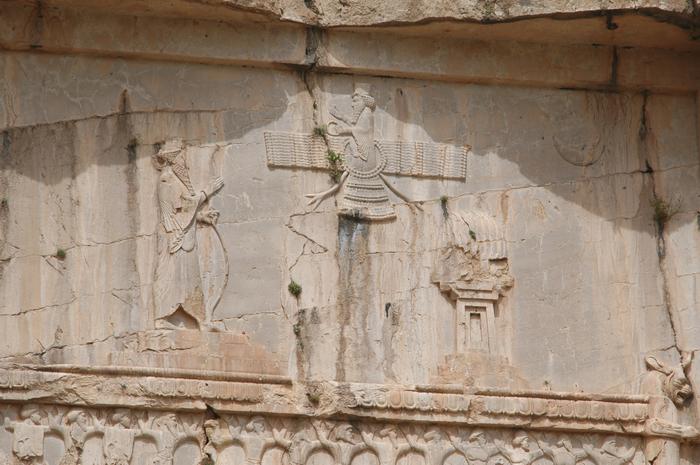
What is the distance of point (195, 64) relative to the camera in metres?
16.1

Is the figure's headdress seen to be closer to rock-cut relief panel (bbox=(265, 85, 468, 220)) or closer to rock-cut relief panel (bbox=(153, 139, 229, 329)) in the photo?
rock-cut relief panel (bbox=(265, 85, 468, 220))

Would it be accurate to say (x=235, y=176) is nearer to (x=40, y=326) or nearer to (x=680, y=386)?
(x=40, y=326)

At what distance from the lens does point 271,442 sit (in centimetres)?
1553

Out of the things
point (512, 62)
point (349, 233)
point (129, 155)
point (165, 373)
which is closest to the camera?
point (165, 373)

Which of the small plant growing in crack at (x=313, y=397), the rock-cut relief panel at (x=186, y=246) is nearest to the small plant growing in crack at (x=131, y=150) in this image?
the rock-cut relief panel at (x=186, y=246)

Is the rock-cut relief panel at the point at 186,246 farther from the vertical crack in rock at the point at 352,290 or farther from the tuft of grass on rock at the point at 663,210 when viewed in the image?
the tuft of grass on rock at the point at 663,210

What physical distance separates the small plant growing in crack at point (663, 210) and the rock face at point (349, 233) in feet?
0.06

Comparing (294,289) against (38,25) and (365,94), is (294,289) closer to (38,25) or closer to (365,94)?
(365,94)

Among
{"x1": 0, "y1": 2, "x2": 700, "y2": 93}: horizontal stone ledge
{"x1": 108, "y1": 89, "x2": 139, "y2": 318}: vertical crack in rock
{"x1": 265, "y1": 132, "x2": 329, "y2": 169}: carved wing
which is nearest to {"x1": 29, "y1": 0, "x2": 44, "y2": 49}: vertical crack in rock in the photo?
{"x1": 0, "y1": 2, "x2": 700, "y2": 93}: horizontal stone ledge

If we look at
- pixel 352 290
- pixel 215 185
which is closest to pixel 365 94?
pixel 215 185

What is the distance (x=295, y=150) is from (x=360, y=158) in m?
0.53

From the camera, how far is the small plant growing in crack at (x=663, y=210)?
16.7 m

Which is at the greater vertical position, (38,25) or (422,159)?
(38,25)

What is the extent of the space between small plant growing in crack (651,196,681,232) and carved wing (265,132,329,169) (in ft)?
9.14
